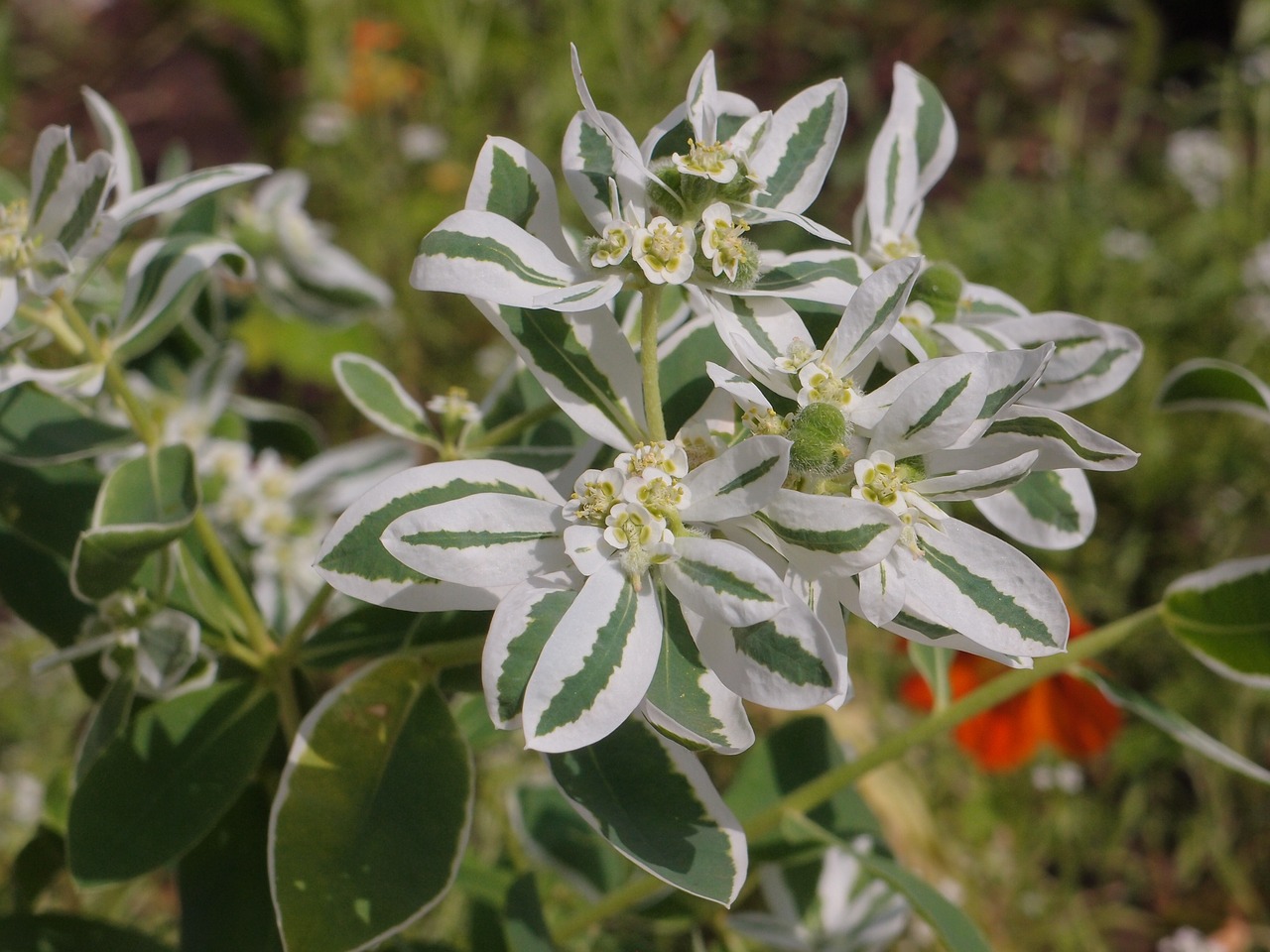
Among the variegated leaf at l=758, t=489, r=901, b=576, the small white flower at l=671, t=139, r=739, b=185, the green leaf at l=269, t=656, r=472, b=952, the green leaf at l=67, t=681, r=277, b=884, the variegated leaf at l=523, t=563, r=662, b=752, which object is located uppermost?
the small white flower at l=671, t=139, r=739, b=185

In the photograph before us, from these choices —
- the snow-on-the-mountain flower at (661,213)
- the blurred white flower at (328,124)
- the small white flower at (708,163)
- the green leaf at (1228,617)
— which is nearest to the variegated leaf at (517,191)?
the snow-on-the-mountain flower at (661,213)

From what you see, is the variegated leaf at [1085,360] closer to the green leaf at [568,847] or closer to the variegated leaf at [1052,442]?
the variegated leaf at [1052,442]

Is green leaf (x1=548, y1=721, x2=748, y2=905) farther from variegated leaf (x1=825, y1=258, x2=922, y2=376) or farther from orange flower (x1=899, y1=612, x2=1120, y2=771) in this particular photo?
orange flower (x1=899, y1=612, x2=1120, y2=771)

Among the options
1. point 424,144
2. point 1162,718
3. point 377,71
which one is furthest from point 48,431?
point 377,71

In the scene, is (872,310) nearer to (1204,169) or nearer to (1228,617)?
(1228,617)

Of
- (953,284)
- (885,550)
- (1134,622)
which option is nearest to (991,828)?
(1134,622)

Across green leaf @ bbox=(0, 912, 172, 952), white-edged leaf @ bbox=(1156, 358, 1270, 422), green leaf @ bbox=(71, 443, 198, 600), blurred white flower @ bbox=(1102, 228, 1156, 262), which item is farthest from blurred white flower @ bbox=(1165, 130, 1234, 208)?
green leaf @ bbox=(0, 912, 172, 952)
